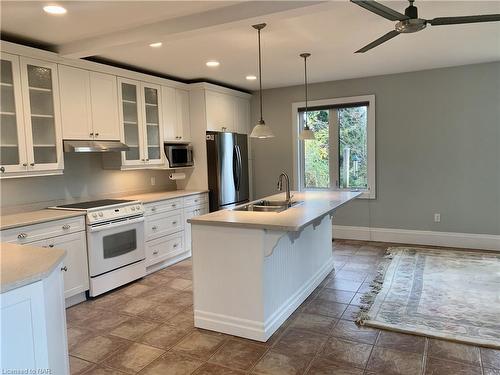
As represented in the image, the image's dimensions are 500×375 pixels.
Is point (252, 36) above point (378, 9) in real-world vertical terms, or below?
above

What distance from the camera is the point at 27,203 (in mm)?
3623

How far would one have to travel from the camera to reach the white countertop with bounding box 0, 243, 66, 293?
59.8 inches

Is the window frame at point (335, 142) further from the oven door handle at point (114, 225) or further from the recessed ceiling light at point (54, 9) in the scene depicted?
the recessed ceiling light at point (54, 9)

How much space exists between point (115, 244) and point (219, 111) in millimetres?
2609

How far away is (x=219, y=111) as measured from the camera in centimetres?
552

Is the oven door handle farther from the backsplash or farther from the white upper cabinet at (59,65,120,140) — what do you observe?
the white upper cabinet at (59,65,120,140)

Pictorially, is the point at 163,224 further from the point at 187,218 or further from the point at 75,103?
the point at 75,103

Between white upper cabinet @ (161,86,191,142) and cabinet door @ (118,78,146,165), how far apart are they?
0.46 meters

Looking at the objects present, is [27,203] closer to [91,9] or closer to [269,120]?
[91,9]

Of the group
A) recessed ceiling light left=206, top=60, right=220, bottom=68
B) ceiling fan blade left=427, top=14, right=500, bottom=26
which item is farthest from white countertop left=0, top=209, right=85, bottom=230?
ceiling fan blade left=427, top=14, right=500, bottom=26

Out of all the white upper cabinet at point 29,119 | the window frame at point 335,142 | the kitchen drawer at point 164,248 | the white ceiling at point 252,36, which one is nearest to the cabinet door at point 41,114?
the white upper cabinet at point 29,119

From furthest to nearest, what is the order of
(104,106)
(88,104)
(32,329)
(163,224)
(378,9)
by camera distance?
(163,224), (104,106), (88,104), (378,9), (32,329)

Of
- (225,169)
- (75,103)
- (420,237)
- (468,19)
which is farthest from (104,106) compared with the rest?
(420,237)

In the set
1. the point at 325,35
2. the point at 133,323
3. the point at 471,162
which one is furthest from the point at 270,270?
→ the point at 471,162
